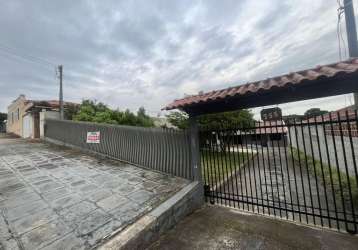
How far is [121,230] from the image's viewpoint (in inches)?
116

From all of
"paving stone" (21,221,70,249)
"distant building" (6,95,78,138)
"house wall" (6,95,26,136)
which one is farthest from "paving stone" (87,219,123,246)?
"house wall" (6,95,26,136)

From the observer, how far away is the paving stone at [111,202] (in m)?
3.66

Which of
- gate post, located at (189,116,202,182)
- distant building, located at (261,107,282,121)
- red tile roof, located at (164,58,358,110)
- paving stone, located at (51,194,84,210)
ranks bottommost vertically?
paving stone, located at (51,194,84,210)

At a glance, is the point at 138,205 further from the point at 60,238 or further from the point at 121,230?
the point at 60,238

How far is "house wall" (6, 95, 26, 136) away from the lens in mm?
18253

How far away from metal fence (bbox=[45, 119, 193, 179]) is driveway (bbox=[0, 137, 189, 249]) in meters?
0.34

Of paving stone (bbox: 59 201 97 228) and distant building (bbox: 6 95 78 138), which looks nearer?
paving stone (bbox: 59 201 97 228)

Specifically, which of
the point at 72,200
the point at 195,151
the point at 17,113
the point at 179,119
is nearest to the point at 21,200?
the point at 72,200

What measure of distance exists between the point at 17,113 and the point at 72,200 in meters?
22.3

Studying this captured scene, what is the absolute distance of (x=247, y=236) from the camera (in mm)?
3234

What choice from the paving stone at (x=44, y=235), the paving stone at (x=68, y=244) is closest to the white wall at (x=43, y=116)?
the paving stone at (x=44, y=235)

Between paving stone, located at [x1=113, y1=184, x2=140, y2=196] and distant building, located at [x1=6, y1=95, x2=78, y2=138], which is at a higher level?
distant building, located at [x1=6, y1=95, x2=78, y2=138]

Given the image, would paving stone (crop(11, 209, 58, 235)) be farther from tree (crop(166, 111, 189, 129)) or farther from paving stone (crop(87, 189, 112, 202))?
tree (crop(166, 111, 189, 129))

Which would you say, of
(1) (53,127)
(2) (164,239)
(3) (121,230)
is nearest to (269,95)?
(2) (164,239)
